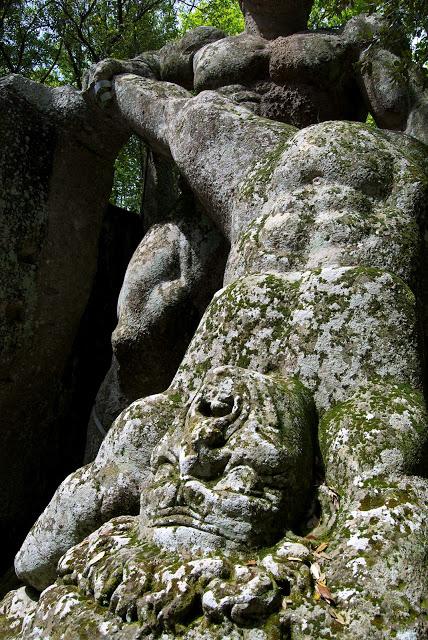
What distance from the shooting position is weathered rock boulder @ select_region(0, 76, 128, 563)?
177 inches

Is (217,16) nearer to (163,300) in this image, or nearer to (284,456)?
(163,300)

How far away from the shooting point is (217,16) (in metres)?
15.1

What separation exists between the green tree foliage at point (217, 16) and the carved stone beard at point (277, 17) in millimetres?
9899

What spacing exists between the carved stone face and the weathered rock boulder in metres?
2.43

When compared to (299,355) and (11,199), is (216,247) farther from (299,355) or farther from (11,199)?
(299,355)

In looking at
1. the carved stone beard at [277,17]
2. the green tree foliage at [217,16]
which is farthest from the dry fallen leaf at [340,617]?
the green tree foliage at [217,16]

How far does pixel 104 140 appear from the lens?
5.05 meters

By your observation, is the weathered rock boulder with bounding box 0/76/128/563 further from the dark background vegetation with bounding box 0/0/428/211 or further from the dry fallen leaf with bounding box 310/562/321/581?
the dark background vegetation with bounding box 0/0/428/211

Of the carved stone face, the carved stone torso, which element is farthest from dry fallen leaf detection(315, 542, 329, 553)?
the carved stone torso

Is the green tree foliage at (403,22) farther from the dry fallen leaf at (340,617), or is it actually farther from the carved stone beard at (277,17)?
the dry fallen leaf at (340,617)

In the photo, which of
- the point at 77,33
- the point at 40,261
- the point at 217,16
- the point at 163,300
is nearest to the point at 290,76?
the point at 163,300

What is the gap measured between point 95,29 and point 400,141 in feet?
31.0

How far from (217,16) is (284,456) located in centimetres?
1458

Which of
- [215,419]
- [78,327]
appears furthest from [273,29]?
[215,419]
